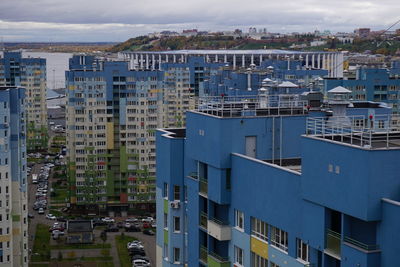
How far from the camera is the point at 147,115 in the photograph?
25.9 m

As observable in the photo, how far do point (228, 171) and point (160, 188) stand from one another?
1929mm

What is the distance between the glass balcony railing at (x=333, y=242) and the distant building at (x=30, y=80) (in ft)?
100

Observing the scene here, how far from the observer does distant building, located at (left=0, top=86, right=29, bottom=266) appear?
1433 centimetres

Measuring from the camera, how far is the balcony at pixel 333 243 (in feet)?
15.6

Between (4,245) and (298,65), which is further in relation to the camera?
(298,65)

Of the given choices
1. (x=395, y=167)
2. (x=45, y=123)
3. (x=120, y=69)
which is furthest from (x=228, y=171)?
(x=45, y=123)

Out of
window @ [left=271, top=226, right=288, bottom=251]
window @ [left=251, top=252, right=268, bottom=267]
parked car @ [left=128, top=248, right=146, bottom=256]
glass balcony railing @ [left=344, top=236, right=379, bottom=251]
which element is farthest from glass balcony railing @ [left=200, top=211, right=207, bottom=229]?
parked car @ [left=128, top=248, right=146, bottom=256]

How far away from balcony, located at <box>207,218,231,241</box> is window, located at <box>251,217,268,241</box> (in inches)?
13.3

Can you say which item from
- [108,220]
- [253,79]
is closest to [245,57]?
[253,79]

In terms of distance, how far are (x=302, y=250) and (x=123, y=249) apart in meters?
16.2

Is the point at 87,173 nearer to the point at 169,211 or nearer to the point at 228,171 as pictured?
the point at 169,211

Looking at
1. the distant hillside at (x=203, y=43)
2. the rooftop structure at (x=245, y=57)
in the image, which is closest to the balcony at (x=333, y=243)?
the rooftop structure at (x=245, y=57)

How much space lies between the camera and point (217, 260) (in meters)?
6.23

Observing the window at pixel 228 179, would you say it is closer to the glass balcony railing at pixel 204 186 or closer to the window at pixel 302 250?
the glass balcony railing at pixel 204 186
